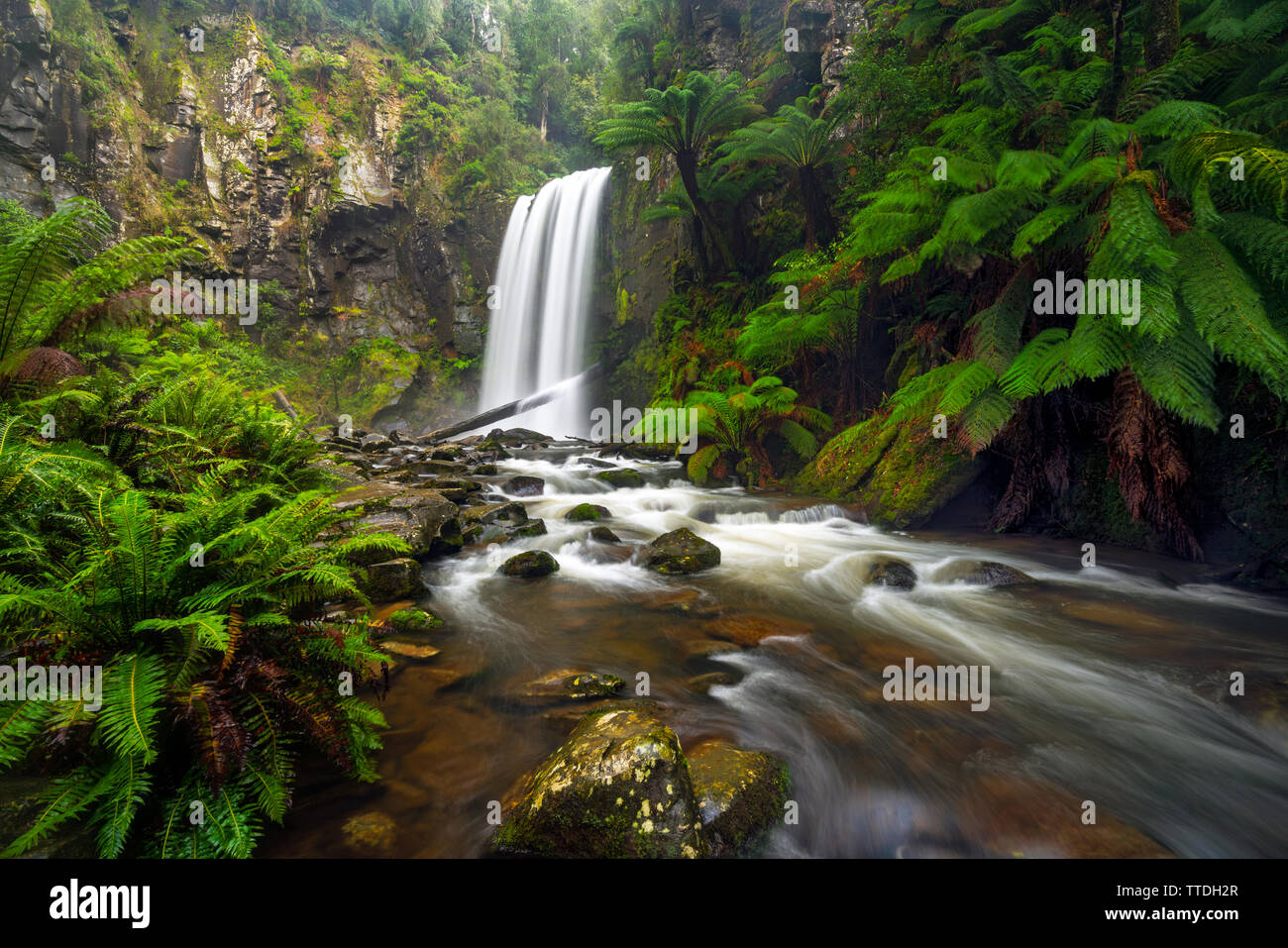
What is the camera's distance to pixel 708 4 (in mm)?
14234

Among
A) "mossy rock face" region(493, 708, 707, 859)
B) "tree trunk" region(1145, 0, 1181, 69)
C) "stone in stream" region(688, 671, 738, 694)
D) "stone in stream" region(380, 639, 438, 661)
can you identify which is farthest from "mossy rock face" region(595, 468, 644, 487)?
"tree trunk" region(1145, 0, 1181, 69)

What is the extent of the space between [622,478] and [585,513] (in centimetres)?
239

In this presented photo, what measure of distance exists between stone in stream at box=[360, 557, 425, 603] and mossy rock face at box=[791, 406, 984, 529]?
16.8 feet

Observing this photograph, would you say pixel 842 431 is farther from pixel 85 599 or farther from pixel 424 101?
pixel 424 101

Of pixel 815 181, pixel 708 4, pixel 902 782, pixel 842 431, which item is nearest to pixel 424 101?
pixel 708 4

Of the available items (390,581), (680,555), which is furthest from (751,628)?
(390,581)

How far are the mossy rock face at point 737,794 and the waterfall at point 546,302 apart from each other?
15.2 meters

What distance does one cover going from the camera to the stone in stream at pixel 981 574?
13.9 ft

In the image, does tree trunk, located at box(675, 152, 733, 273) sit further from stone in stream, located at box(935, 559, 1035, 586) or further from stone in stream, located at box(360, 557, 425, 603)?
stone in stream, located at box(360, 557, 425, 603)

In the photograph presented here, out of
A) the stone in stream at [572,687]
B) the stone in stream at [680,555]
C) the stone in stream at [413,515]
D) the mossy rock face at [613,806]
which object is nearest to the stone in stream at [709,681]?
the stone in stream at [572,687]

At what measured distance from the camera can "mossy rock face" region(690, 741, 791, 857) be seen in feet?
5.88

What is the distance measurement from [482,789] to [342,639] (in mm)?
851

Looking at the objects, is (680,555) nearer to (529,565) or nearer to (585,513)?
(529,565)

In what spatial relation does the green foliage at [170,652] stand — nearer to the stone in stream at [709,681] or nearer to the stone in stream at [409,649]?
the stone in stream at [409,649]
